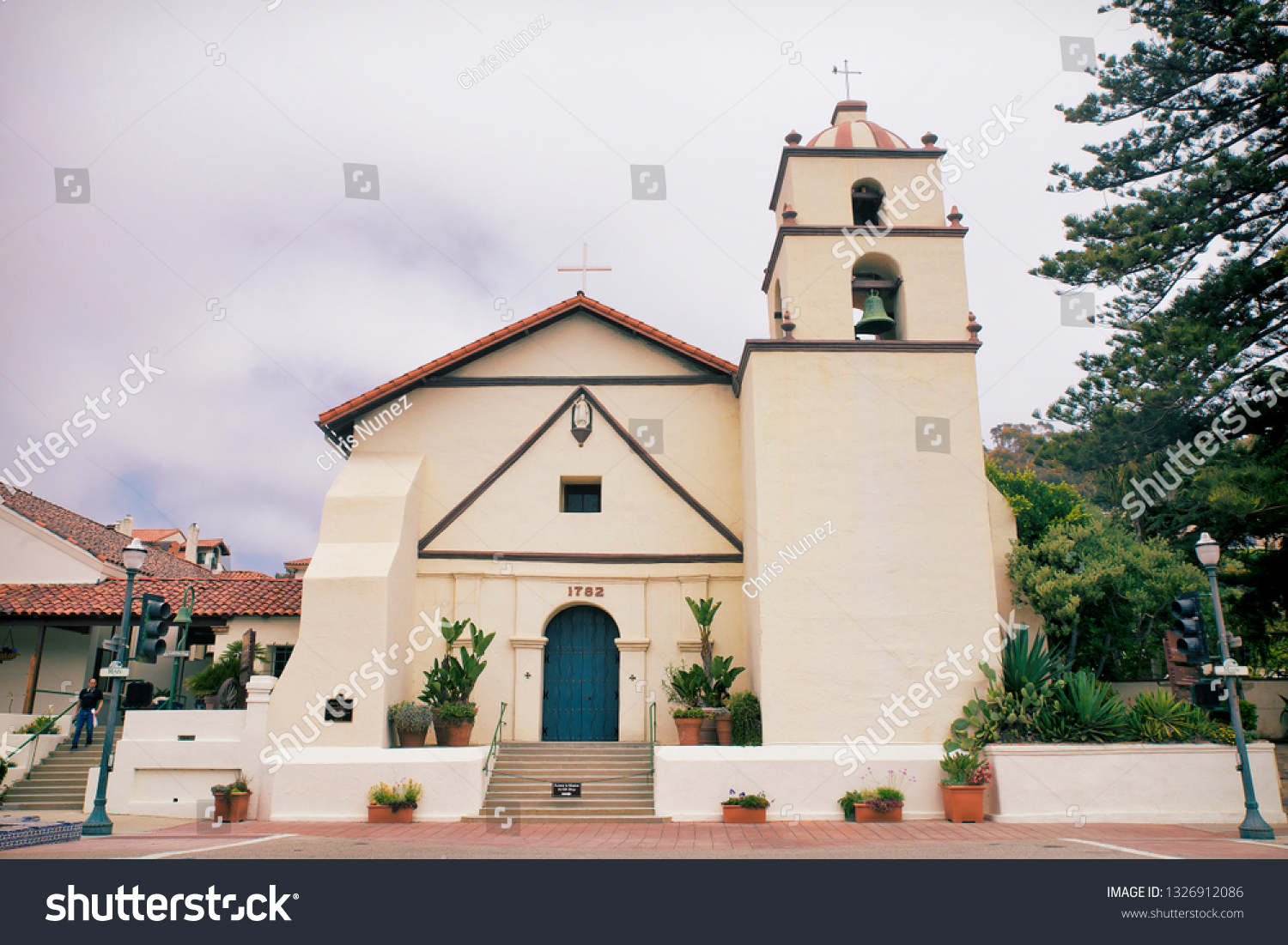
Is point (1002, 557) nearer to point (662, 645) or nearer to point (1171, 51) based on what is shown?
point (662, 645)

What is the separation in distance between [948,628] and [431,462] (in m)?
9.96

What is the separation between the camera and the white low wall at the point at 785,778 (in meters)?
12.5

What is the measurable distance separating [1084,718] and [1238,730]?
1990 millimetres

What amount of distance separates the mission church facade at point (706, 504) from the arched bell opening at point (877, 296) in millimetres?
73

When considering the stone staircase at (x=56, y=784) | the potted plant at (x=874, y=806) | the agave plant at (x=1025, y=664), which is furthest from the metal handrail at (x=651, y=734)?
the stone staircase at (x=56, y=784)

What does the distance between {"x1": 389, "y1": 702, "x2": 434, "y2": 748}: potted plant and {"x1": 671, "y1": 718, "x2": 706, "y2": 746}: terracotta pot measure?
4.15m

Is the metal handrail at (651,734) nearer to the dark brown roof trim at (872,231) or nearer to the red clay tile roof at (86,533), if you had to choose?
the dark brown roof trim at (872,231)

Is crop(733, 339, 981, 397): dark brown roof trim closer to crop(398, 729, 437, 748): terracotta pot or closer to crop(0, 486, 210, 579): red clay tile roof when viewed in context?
crop(398, 729, 437, 748): terracotta pot

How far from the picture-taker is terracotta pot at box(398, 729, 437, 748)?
1380 cm

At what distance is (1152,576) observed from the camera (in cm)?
1458

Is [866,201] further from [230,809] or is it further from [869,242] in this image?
[230,809]

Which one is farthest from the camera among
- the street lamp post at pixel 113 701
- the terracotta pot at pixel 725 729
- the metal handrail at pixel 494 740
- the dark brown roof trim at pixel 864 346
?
the dark brown roof trim at pixel 864 346

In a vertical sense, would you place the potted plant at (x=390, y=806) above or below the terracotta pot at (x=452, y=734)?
below
